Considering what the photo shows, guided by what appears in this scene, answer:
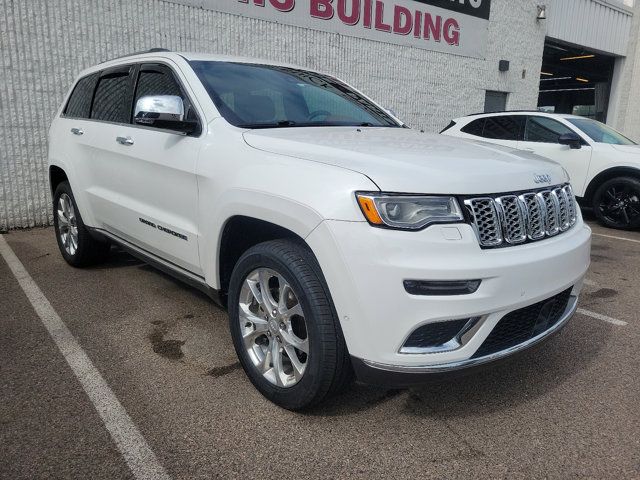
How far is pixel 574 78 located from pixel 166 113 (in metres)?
27.7

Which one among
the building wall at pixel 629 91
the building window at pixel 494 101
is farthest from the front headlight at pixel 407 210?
the building wall at pixel 629 91

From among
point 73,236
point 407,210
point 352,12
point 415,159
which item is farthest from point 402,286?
point 352,12

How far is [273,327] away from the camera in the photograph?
8.34 ft

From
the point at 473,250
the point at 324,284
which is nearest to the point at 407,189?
the point at 473,250

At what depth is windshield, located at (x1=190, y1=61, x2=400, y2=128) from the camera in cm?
310

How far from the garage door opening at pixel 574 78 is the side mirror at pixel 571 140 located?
8.61ft

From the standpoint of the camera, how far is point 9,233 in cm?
660

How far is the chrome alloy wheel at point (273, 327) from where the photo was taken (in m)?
2.43

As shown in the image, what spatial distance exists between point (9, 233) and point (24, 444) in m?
5.17

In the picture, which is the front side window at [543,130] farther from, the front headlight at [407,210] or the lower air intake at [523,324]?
the front headlight at [407,210]

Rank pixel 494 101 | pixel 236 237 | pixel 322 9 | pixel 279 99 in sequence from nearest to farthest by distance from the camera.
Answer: pixel 236 237 < pixel 279 99 < pixel 322 9 < pixel 494 101

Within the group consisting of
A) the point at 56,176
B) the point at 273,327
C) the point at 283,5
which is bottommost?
the point at 273,327

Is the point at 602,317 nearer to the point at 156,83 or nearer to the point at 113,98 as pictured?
the point at 156,83

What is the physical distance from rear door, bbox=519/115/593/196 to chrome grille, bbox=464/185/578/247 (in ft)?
18.3
